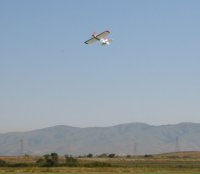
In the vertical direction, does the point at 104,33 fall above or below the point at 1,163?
above

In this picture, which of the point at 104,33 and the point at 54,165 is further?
the point at 54,165

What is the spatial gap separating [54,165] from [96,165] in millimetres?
8520

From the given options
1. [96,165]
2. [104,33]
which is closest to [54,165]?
[96,165]

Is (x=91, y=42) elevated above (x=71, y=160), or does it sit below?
above

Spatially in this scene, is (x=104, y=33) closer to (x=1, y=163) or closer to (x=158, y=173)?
(x=158, y=173)

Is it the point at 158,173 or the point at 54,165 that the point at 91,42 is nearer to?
→ the point at 158,173

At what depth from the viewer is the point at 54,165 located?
358ft

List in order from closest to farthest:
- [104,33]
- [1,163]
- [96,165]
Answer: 1. [104,33]
2. [96,165]
3. [1,163]

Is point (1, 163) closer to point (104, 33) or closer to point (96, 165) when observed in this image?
point (96, 165)

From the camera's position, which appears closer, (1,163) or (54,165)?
(54,165)

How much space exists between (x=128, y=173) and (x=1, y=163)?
155 ft

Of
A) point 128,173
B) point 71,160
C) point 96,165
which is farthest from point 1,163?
point 128,173

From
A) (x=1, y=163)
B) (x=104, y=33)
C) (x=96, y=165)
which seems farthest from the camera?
(x=1, y=163)

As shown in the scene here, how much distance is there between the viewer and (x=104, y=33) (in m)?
78.2
